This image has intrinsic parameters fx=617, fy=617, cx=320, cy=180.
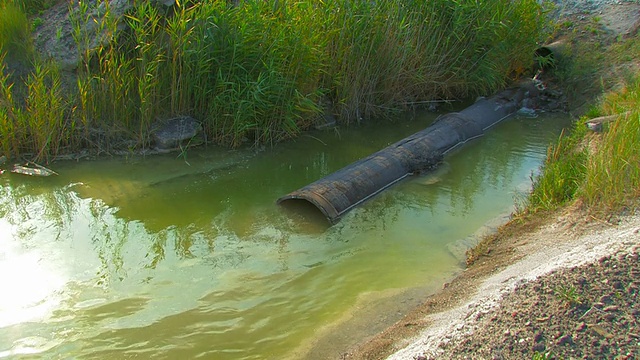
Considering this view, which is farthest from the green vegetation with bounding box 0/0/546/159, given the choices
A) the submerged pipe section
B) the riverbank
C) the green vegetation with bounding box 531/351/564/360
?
the green vegetation with bounding box 531/351/564/360

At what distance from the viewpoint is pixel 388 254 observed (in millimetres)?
5691

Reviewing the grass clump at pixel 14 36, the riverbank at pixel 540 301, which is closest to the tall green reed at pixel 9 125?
the grass clump at pixel 14 36

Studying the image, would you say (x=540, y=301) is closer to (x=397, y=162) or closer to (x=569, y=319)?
(x=569, y=319)

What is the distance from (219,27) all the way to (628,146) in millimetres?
4824

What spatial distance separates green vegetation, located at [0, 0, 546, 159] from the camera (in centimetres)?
738

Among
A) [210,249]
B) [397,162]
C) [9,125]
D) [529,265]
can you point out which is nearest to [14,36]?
[9,125]

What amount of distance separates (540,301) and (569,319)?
0.24 metres

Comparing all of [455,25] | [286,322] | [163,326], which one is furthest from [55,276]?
[455,25]

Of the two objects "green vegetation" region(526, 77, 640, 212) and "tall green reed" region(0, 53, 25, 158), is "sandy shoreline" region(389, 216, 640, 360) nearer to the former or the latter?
"green vegetation" region(526, 77, 640, 212)

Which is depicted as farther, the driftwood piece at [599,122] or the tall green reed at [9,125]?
the driftwood piece at [599,122]

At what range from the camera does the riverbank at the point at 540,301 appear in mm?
3607

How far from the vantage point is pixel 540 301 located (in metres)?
3.94

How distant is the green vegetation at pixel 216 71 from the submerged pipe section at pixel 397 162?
126 cm

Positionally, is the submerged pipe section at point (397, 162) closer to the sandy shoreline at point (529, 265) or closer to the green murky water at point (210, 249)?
the green murky water at point (210, 249)
